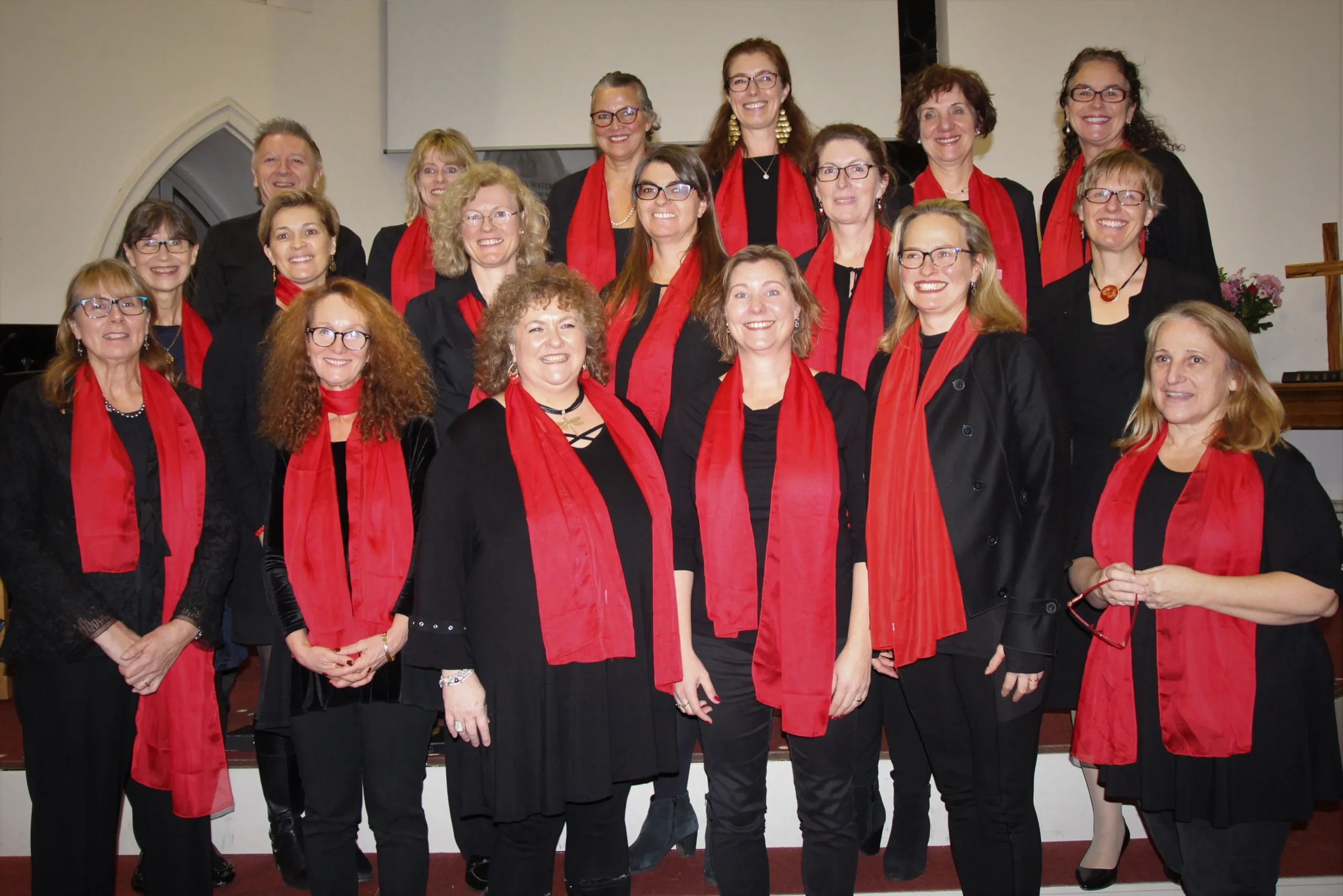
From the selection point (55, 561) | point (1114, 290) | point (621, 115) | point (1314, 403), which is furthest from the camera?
point (1314, 403)

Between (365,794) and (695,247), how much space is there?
1.68 metres

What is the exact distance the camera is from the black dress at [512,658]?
2068 millimetres

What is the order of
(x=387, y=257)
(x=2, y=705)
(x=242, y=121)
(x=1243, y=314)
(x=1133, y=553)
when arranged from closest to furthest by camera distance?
(x=1133, y=553), (x=387, y=257), (x=2, y=705), (x=1243, y=314), (x=242, y=121)

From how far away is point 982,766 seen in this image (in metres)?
2.09

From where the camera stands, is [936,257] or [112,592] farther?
[112,592]

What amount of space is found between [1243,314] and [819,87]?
2.95 m

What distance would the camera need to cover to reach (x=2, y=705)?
12.5 ft

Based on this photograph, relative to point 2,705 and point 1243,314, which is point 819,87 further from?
point 2,705

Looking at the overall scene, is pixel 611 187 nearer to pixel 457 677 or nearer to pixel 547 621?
pixel 547 621

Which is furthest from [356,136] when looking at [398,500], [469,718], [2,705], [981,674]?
[981,674]

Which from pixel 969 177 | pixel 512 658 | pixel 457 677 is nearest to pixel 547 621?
pixel 512 658

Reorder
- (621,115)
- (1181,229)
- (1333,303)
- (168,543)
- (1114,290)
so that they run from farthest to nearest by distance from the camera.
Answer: (1333,303), (621,115), (1181,229), (1114,290), (168,543)

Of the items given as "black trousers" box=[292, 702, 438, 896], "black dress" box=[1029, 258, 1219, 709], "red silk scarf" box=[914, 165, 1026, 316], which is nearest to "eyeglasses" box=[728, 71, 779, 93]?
"red silk scarf" box=[914, 165, 1026, 316]

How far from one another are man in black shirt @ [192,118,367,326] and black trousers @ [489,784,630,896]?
2.06 meters
